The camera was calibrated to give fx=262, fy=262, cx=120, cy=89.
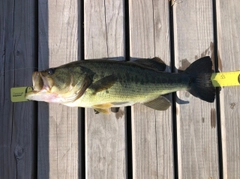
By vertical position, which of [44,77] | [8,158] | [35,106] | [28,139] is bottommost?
[8,158]

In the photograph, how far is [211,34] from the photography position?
284 cm

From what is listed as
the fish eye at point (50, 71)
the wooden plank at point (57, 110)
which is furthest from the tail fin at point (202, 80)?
the fish eye at point (50, 71)

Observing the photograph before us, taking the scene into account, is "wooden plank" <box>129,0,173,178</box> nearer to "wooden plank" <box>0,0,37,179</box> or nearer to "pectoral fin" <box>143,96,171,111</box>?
"pectoral fin" <box>143,96,171,111</box>

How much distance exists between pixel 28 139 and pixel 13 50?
0.97 m

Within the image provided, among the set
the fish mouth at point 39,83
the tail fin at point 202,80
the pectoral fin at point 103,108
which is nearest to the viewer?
the fish mouth at point 39,83

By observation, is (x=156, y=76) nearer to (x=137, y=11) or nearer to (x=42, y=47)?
(x=137, y=11)

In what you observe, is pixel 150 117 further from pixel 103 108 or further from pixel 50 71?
pixel 50 71

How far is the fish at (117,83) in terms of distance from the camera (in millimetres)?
2367

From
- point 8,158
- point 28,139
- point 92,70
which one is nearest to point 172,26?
point 92,70

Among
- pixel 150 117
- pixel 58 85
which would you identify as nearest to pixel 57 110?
pixel 58 85

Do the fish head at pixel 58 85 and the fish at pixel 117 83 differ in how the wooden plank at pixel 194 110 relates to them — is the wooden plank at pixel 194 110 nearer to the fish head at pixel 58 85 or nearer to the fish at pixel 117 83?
the fish at pixel 117 83

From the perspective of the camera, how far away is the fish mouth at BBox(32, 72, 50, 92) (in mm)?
2318

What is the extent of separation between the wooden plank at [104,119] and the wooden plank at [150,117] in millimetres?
143

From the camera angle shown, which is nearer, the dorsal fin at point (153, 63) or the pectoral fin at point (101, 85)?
the pectoral fin at point (101, 85)
